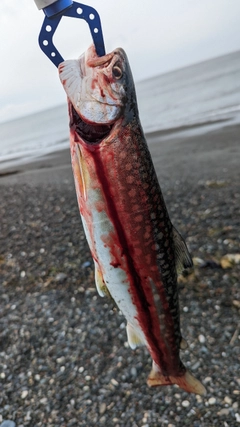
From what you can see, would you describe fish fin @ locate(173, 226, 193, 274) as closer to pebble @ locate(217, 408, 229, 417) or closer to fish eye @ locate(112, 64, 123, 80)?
fish eye @ locate(112, 64, 123, 80)

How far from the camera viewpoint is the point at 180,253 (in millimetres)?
2318

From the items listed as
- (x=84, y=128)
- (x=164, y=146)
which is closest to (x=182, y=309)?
(x=84, y=128)

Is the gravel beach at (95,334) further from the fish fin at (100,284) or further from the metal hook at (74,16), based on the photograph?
the metal hook at (74,16)

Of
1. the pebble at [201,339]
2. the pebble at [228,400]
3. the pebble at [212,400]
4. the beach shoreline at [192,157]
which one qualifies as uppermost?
the pebble at [228,400]

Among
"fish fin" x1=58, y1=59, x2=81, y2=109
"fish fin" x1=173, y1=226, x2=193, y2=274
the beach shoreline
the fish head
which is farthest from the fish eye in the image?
the beach shoreline

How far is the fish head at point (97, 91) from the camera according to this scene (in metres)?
1.79

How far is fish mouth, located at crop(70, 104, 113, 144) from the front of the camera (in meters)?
1.82

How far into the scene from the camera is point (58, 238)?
725cm

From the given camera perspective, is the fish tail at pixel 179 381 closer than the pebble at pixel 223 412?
Yes

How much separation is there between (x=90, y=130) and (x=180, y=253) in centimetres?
102

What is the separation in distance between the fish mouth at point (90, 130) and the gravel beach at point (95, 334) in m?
2.63

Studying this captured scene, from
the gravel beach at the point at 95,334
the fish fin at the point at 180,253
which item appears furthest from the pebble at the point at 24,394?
the fish fin at the point at 180,253

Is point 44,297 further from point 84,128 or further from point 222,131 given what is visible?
point 222,131

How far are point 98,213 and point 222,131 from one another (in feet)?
55.8
